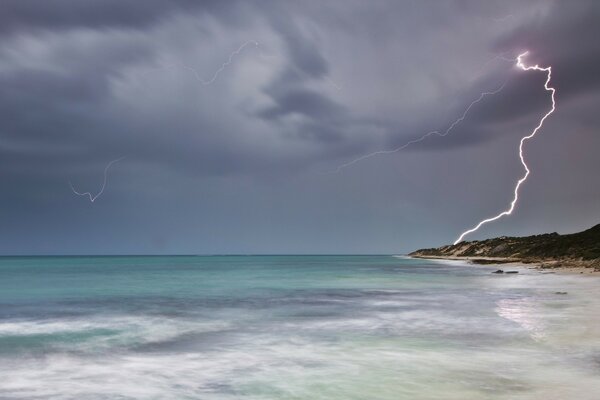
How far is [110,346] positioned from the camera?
13.6 m

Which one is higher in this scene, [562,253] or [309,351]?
[562,253]

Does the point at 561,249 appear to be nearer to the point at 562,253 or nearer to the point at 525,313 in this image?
the point at 562,253

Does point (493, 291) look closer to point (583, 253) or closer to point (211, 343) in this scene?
point (211, 343)

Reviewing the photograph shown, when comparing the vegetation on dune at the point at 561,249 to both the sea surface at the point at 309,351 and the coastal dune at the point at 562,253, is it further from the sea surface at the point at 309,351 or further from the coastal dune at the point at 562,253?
the sea surface at the point at 309,351

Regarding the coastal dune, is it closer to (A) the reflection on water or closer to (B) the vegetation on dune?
(B) the vegetation on dune

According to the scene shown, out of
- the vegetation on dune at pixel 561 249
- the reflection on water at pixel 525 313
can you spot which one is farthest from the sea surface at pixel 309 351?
the vegetation on dune at pixel 561 249

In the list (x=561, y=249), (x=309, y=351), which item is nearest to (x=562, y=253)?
(x=561, y=249)

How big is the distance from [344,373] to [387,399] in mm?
1805

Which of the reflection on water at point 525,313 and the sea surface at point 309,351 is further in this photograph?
the reflection on water at point 525,313

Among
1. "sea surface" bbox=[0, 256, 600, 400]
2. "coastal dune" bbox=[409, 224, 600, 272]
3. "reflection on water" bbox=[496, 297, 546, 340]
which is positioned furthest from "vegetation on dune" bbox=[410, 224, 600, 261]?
"sea surface" bbox=[0, 256, 600, 400]

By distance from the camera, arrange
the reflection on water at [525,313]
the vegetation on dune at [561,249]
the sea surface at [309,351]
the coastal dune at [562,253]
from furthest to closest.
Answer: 1. the vegetation on dune at [561,249]
2. the coastal dune at [562,253]
3. the reflection on water at [525,313]
4. the sea surface at [309,351]

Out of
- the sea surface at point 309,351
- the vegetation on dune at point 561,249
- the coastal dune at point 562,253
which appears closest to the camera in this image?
the sea surface at point 309,351

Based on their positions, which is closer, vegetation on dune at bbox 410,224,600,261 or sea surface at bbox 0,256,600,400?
sea surface at bbox 0,256,600,400

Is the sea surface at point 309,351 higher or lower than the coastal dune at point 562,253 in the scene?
lower
